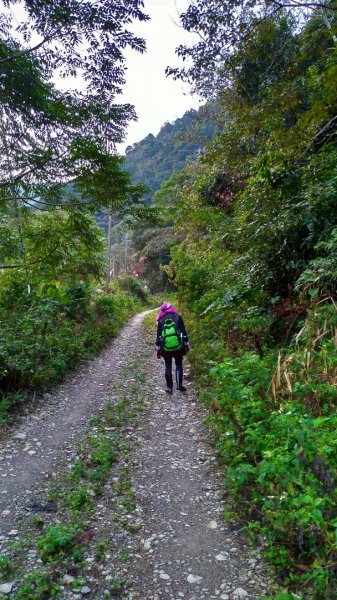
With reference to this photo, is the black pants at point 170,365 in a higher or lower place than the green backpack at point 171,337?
lower

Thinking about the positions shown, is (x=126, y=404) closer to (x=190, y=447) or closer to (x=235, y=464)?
(x=190, y=447)

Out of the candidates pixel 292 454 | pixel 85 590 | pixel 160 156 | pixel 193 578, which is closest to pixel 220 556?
pixel 193 578

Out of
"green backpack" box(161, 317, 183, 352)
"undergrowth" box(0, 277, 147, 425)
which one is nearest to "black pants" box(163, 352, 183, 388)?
"green backpack" box(161, 317, 183, 352)

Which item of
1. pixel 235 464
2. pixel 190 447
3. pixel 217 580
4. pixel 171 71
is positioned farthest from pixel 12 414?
pixel 171 71

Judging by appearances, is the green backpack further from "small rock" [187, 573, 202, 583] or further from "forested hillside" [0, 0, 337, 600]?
"small rock" [187, 573, 202, 583]

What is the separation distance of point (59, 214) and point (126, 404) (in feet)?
18.5

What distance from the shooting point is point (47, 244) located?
9.78 metres

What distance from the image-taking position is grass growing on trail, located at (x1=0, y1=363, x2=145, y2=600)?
3070mm

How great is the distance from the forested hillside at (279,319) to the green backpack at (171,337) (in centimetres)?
95

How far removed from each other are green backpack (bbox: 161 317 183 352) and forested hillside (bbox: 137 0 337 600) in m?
0.95

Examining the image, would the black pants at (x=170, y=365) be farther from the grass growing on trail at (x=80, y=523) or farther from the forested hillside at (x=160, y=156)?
the forested hillside at (x=160, y=156)

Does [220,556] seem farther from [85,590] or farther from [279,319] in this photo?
[279,319]

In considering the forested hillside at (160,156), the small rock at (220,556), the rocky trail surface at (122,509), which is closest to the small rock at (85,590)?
the rocky trail surface at (122,509)

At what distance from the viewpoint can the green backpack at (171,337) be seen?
8016 millimetres
